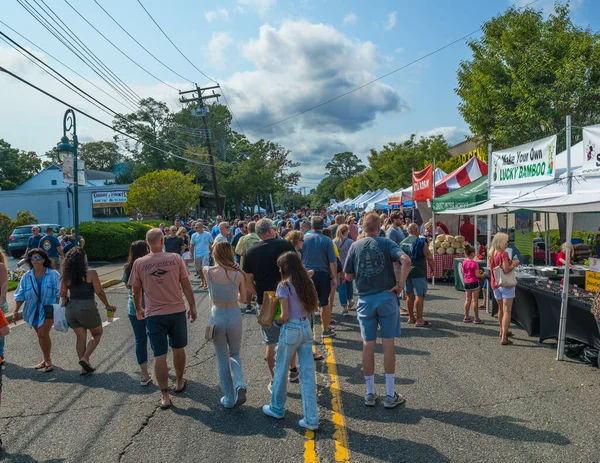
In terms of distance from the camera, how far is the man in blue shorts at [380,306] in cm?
476

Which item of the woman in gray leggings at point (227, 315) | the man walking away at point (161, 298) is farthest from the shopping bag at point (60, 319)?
the woman in gray leggings at point (227, 315)

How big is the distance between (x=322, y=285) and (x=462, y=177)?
30.2 feet

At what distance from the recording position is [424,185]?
14.7 metres

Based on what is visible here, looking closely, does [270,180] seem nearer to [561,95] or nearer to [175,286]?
[561,95]

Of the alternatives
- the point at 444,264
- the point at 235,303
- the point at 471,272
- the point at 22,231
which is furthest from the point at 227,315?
the point at 22,231

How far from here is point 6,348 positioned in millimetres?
7723

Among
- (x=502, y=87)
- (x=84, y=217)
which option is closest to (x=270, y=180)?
(x=84, y=217)

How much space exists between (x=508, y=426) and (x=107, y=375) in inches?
182

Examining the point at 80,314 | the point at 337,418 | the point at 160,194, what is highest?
the point at 160,194

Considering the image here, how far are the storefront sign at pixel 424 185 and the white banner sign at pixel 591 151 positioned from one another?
7.28 metres

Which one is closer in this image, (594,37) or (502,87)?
(594,37)

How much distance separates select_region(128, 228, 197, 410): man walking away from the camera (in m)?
4.89

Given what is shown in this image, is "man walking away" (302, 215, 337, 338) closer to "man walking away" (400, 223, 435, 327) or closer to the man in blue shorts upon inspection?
"man walking away" (400, 223, 435, 327)

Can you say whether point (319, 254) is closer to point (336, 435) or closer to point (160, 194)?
point (336, 435)
